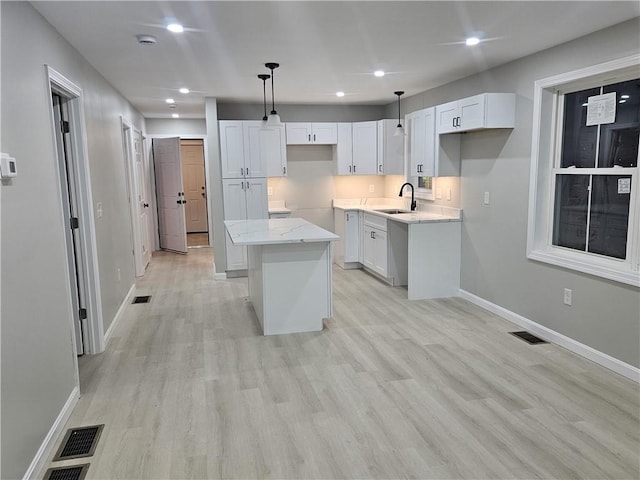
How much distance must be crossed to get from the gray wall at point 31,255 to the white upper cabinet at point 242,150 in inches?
107

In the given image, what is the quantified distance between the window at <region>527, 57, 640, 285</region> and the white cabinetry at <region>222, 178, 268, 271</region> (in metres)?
3.51

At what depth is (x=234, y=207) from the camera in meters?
6.25

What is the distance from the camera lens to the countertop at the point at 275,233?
3.84 meters

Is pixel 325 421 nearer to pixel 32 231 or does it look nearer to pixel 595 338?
pixel 32 231

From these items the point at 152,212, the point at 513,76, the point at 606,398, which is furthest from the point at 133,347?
the point at 152,212

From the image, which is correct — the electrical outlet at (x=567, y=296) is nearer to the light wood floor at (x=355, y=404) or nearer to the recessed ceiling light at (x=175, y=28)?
the light wood floor at (x=355, y=404)

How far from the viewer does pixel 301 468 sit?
2.28 metres

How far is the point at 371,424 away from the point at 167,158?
6.86m

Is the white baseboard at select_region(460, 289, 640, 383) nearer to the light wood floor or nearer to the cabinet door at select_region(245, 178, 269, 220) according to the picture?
the light wood floor

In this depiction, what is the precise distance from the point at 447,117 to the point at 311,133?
92.8 inches

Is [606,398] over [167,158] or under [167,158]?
under

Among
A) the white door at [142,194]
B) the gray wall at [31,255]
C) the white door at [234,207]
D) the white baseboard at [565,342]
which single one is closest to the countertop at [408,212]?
the white baseboard at [565,342]

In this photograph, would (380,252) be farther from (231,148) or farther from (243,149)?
(231,148)

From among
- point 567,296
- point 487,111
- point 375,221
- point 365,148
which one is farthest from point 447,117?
point 567,296
